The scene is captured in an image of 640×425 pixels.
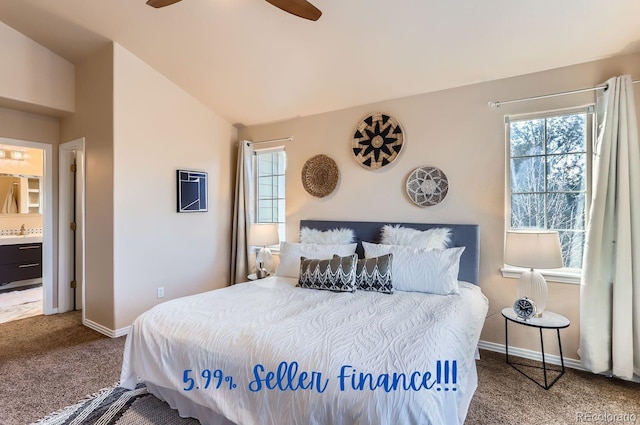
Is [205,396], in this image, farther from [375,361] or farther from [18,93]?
[18,93]

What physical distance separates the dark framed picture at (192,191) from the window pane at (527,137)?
339cm

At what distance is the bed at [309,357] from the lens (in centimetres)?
129

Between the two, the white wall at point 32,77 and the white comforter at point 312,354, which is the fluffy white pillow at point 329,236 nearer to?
the white comforter at point 312,354

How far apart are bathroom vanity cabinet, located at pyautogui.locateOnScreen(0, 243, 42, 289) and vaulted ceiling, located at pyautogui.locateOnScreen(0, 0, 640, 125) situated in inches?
127

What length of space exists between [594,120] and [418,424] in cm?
276

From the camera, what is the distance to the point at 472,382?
7.09ft

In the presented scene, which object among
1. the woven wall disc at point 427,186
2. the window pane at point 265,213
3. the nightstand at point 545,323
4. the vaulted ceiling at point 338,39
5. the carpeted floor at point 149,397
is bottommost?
the carpeted floor at point 149,397

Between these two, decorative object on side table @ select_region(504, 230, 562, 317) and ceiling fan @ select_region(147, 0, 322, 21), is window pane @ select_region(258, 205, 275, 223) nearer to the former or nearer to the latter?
ceiling fan @ select_region(147, 0, 322, 21)

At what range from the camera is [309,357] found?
4.75 ft

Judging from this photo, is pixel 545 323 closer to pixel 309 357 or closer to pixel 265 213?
pixel 309 357

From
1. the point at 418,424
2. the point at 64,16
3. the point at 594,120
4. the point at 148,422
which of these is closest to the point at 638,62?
the point at 594,120

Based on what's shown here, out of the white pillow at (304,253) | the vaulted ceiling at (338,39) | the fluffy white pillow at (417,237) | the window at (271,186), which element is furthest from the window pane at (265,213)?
the fluffy white pillow at (417,237)

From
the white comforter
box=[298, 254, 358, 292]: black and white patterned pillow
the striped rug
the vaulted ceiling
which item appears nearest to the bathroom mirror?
the vaulted ceiling

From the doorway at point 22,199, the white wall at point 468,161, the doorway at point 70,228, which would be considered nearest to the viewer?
the white wall at point 468,161
